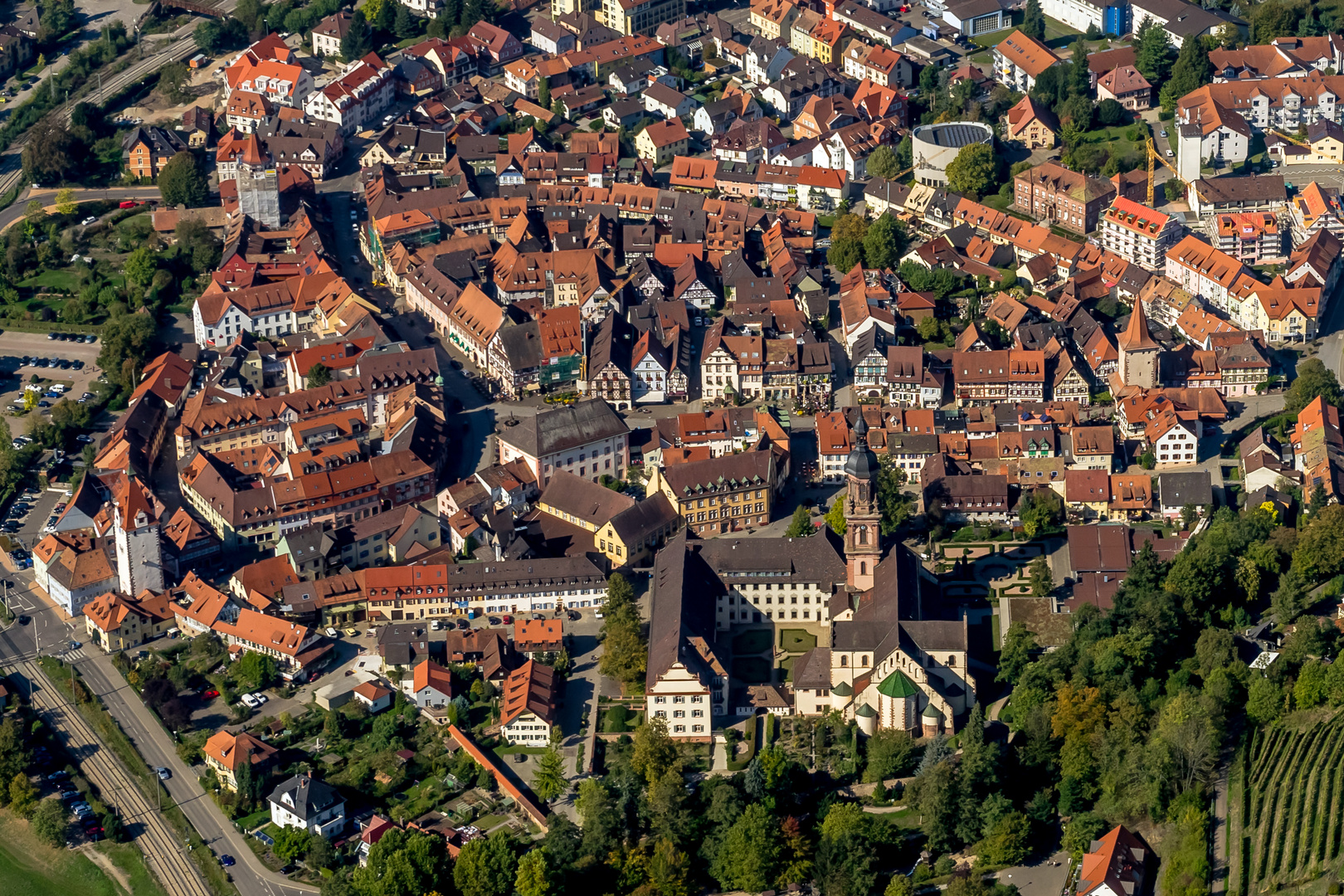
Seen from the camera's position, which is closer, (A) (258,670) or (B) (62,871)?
(B) (62,871)

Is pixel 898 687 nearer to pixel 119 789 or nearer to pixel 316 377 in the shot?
pixel 119 789

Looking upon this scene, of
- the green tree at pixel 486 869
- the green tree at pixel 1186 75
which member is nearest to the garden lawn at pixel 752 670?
the green tree at pixel 486 869

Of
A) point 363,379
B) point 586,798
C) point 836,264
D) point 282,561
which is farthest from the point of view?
point 836,264

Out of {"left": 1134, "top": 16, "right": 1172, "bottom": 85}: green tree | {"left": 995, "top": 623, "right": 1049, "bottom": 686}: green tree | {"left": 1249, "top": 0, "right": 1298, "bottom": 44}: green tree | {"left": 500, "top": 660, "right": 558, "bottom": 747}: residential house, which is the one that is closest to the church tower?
{"left": 995, "top": 623, "right": 1049, "bottom": 686}: green tree

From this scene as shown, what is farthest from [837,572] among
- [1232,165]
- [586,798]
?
[1232,165]

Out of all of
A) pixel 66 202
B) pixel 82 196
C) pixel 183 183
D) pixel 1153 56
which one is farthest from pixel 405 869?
pixel 1153 56

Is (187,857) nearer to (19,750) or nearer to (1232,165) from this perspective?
(19,750)
